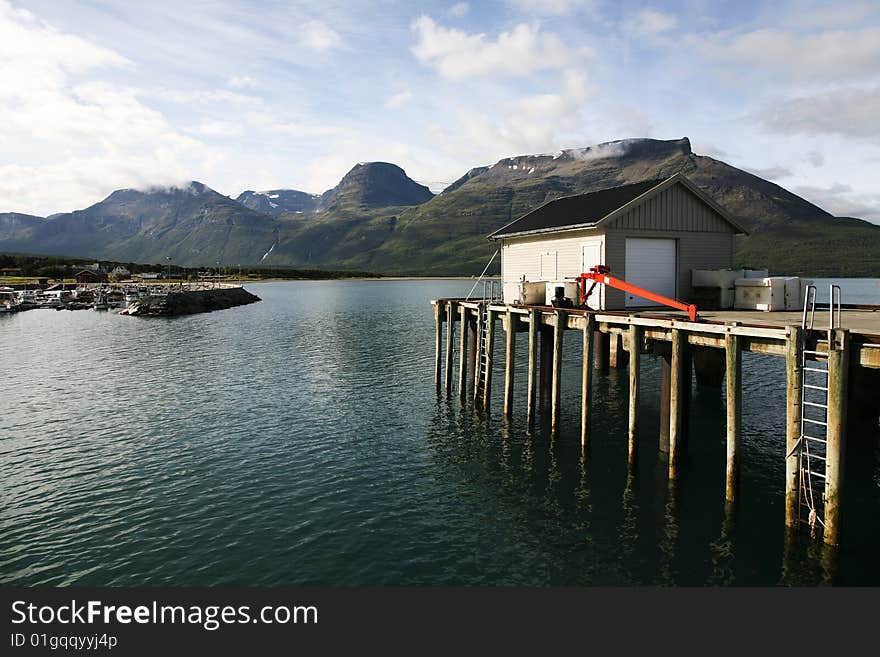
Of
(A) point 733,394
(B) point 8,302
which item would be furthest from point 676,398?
(B) point 8,302

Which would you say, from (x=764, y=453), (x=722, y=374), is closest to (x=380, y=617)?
(x=764, y=453)

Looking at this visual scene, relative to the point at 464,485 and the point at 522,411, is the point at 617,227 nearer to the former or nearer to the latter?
the point at 522,411

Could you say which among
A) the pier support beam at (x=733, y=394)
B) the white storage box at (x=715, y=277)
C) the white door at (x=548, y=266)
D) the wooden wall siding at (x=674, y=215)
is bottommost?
the pier support beam at (x=733, y=394)

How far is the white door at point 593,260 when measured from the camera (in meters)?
26.4

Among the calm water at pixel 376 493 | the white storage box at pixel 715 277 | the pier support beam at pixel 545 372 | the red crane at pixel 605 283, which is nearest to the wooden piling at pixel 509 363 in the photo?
the calm water at pixel 376 493

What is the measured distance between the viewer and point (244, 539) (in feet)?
53.7

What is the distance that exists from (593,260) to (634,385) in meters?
8.23

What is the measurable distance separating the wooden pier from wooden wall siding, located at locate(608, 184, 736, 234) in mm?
4791

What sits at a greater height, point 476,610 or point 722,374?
point 722,374

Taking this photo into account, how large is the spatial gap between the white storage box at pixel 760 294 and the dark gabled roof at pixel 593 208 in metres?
4.06

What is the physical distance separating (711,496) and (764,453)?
5.81 meters

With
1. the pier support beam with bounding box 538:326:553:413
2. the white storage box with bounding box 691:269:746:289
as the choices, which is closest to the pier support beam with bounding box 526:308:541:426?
the pier support beam with bounding box 538:326:553:413

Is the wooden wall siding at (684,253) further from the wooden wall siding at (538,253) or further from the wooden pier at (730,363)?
the wooden pier at (730,363)

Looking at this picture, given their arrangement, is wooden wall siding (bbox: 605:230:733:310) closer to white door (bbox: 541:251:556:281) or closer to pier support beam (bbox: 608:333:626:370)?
white door (bbox: 541:251:556:281)
